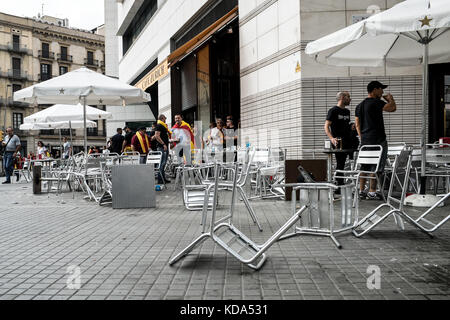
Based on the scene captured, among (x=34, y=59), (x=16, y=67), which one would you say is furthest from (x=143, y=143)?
(x=34, y=59)

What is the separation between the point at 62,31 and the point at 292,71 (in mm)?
59760

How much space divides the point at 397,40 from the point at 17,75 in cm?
5731

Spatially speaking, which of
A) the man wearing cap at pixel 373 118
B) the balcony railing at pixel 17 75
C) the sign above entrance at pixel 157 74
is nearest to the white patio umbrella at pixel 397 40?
the man wearing cap at pixel 373 118

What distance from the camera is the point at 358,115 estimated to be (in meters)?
7.94

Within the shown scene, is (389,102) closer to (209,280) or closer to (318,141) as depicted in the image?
(318,141)

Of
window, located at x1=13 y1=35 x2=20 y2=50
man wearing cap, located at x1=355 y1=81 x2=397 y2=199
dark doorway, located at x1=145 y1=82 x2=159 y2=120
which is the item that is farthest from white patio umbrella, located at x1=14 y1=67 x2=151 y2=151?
window, located at x1=13 y1=35 x2=20 y2=50

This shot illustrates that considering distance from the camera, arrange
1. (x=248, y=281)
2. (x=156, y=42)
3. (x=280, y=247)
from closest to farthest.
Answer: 1. (x=248, y=281)
2. (x=280, y=247)
3. (x=156, y=42)

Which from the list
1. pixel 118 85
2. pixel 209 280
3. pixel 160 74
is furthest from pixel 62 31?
pixel 209 280

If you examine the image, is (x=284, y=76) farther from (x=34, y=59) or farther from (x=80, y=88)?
(x=34, y=59)

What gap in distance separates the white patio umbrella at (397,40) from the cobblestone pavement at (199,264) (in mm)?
2716

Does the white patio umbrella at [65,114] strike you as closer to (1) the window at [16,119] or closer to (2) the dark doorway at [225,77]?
(2) the dark doorway at [225,77]

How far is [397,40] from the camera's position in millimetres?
8312

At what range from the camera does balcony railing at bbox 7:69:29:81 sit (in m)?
55.5

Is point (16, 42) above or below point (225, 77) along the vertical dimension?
above
